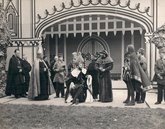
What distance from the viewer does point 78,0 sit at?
15445 millimetres

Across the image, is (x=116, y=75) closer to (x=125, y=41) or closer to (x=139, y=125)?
(x=125, y=41)

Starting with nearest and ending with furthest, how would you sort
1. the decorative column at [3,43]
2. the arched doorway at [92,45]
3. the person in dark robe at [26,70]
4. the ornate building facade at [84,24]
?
the person in dark robe at [26,70] < the decorative column at [3,43] < the ornate building facade at [84,24] < the arched doorway at [92,45]

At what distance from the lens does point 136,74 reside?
1115cm

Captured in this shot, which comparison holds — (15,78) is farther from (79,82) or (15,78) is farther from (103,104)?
(103,104)

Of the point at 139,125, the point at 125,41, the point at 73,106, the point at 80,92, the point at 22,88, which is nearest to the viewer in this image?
the point at 139,125

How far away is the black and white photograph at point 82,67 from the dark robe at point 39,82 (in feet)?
0.06

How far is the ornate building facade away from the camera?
580 inches

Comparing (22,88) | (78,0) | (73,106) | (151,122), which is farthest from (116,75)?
(151,122)

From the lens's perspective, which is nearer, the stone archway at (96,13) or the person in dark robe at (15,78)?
the person in dark robe at (15,78)

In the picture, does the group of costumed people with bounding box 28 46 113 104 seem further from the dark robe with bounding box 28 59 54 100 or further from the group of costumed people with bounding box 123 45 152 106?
the group of costumed people with bounding box 123 45 152 106

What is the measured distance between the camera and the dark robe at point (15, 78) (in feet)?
42.8

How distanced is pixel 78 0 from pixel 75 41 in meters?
2.68

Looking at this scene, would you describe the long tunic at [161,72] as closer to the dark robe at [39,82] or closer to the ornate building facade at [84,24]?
the ornate building facade at [84,24]

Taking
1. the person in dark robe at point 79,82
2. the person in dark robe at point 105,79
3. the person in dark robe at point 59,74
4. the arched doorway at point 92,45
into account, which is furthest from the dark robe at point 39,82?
the arched doorway at point 92,45
